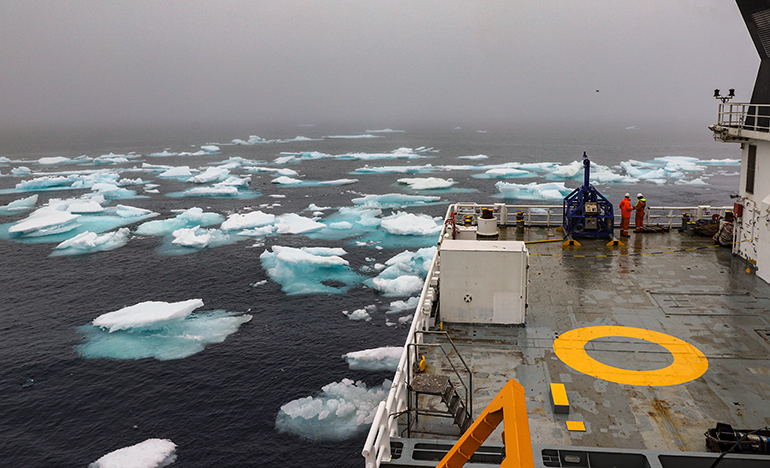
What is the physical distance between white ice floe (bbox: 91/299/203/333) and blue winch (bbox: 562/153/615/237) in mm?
13810

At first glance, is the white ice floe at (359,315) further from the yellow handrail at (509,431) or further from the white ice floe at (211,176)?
the white ice floe at (211,176)

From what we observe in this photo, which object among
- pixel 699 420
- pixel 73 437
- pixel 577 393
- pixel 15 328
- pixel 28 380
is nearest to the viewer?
pixel 699 420

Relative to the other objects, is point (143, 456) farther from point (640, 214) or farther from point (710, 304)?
point (640, 214)

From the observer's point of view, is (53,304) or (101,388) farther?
(53,304)

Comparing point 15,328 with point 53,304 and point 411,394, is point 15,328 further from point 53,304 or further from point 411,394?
point 411,394

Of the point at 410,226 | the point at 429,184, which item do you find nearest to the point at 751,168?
the point at 410,226

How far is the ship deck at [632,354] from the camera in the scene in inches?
287

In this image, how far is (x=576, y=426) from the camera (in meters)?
7.28

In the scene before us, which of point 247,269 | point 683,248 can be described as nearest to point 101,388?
point 247,269

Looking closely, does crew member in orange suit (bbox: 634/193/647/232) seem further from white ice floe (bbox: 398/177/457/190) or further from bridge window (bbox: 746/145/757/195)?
white ice floe (bbox: 398/177/457/190)

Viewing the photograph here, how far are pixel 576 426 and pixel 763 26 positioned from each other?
12222 millimetres

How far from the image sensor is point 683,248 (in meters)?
15.7

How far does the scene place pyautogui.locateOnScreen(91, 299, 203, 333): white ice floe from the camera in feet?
63.6

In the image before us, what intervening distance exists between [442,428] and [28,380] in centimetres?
1537
